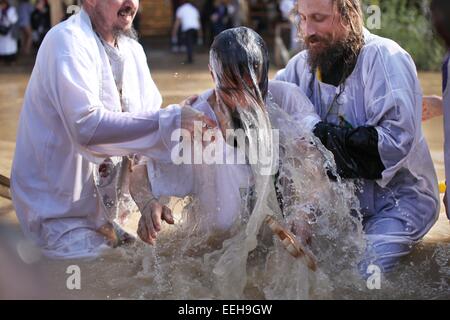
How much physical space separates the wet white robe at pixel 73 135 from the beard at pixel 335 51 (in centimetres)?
86

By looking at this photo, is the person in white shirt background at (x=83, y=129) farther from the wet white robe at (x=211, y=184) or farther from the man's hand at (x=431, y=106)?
the man's hand at (x=431, y=106)

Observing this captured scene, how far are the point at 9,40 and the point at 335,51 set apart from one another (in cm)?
Answer: 1202

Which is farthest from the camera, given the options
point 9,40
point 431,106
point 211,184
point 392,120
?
point 9,40

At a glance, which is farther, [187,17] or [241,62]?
[187,17]

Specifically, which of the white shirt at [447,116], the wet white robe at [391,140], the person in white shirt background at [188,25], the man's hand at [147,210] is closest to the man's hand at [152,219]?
the man's hand at [147,210]

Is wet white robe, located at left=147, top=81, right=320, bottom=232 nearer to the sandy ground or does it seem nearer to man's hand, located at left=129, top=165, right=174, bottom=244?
man's hand, located at left=129, top=165, right=174, bottom=244

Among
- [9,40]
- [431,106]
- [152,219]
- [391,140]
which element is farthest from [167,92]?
[152,219]

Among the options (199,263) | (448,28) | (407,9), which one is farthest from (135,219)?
(407,9)

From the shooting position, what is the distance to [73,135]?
11.8 feet

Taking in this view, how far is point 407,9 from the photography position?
13.8m

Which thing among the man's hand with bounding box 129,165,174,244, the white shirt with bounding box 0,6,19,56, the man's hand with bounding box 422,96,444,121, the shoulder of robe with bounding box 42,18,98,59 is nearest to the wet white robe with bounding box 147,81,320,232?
the man's hand with bounding box 129,165,174,244

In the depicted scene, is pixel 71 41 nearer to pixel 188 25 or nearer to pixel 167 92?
pixel 167 92
